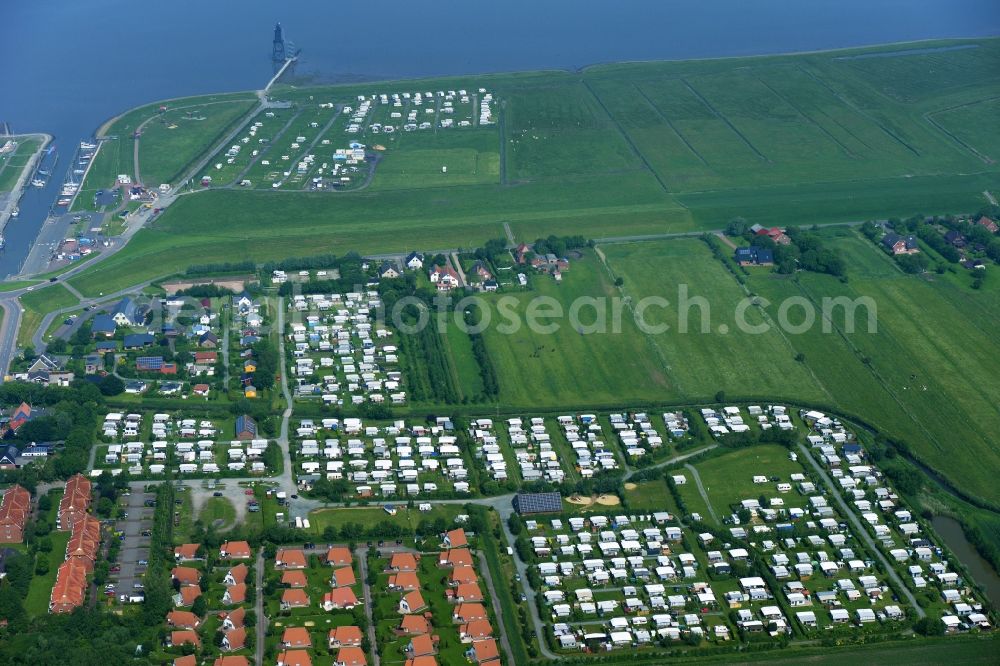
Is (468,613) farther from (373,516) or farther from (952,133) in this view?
(952,133)

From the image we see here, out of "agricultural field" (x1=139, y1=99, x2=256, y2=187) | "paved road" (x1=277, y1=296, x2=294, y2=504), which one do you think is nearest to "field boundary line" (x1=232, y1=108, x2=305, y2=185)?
"agricultural field" (x1=139, y1=99, x2=256, y2=187)

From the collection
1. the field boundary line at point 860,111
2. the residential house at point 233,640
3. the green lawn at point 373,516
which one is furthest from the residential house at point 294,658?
the field boundary line at point 860,111

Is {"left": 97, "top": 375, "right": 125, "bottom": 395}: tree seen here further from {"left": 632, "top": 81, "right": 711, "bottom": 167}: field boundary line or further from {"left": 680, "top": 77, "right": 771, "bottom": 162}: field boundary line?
{"left": 680, "top": 77, "right": 771, "bottom": 162}: field boundary line

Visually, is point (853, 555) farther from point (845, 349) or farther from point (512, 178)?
point (512, 178)

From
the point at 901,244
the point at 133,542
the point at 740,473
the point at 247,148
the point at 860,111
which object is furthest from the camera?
the point at 860,111

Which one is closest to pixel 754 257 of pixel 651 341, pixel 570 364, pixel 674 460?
pixel 651 341
